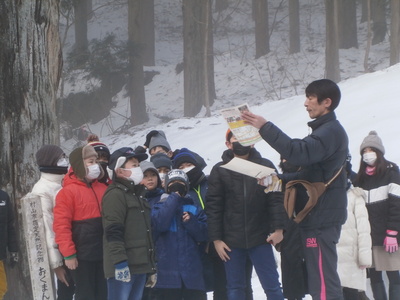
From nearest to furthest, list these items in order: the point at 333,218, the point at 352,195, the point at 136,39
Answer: the point at 333,218 < the point at 352,195 < the point at 136,39

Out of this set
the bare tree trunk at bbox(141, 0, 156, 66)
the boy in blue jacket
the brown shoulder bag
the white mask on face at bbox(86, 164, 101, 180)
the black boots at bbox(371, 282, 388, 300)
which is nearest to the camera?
the brown shoulder bag

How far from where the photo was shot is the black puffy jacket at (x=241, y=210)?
6.48 meters

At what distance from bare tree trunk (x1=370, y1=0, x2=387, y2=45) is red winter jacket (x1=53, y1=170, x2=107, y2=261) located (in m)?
22.7

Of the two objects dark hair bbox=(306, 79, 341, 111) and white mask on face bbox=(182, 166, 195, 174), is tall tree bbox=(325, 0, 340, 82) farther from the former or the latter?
dark hair bbox=(306, 79, 341, 111)

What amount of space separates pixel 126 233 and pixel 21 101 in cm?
250

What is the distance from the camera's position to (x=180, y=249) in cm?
668

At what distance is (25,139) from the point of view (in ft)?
25.7

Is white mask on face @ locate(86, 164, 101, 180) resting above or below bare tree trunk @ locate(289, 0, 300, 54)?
below

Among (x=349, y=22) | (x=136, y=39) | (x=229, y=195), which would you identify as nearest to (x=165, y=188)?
(x=229, y=195)

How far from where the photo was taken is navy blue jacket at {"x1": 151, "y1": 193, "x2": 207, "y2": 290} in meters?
6.64

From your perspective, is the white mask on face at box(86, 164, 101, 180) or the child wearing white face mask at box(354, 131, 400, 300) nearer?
the white mask on face at box(86, 164, 101, 180)

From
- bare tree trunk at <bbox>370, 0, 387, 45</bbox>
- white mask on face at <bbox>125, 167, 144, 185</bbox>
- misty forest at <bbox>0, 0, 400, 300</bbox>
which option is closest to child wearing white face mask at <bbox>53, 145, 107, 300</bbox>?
white mask on face at <bbox>125, 167, 144, 185</bbox>

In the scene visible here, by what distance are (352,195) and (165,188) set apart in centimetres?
192

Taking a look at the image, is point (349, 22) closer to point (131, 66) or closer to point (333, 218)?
point (131, 66)
